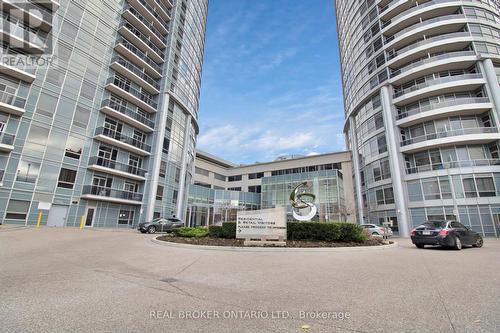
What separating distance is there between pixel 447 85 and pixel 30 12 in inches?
1768

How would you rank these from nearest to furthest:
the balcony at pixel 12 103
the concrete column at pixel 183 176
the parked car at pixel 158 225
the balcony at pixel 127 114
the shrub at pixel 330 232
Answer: the shrub at pixel 330 232
the balcony at pixel 12 103
the parked car at pixel 158 225
the balcony at pixel 127 114
the concrete column at pixel 183 176

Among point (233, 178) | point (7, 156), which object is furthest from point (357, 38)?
point (7, 156)

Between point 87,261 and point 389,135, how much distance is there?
33557 mm

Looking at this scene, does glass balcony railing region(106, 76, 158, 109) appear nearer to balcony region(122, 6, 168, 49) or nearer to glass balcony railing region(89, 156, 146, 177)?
balcony region(122, 6, 168, 49)

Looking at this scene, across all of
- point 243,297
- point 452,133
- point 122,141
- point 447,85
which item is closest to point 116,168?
point 122,141

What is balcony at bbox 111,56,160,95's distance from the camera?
3010 centimetres

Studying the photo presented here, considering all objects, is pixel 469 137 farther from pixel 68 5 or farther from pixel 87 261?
pixel 68 5

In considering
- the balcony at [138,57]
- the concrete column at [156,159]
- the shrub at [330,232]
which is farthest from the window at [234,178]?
the shrub at [330,232]

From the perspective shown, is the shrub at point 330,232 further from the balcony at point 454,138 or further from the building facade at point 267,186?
the building facade at point 267,186

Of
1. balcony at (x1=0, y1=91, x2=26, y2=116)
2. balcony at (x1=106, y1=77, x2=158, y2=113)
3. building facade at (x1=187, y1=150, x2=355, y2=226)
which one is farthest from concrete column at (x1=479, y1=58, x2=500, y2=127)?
balcony at (x1=0, y1=91, x2=26, y2=116)

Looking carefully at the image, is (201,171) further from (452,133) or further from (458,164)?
(458,164)

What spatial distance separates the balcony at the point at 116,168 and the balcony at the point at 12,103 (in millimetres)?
7221

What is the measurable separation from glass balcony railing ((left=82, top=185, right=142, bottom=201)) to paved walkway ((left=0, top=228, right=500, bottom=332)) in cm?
2111

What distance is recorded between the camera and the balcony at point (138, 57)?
30916 mm
